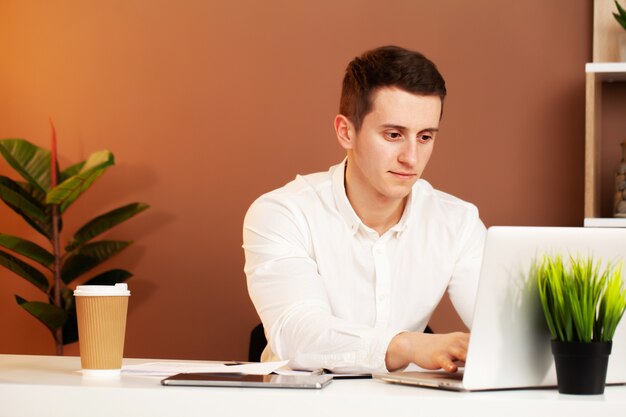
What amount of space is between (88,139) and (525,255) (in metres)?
2.55

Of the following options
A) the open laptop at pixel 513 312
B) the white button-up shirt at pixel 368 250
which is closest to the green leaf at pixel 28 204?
the white button-up shirt at pixel 368 250

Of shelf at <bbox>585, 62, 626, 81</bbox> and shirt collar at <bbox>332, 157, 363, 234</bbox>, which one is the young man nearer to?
shirt collar at <bbox>332, 157, 363, 234</bbox>

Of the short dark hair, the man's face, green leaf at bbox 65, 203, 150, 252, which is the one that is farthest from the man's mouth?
green leaf at bbox 65, 203, 150, 252

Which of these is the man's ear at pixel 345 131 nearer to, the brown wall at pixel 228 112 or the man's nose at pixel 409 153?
the man's nose at pixel 409 153

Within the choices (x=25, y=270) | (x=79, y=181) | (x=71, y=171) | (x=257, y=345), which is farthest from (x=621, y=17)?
(x=25, y=270)

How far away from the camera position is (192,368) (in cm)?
153

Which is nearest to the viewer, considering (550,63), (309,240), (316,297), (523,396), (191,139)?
(523,396)

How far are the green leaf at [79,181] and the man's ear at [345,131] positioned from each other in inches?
44.5

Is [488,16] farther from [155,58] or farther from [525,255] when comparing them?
[525,255]

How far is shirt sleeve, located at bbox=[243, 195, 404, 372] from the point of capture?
1630 millimetres

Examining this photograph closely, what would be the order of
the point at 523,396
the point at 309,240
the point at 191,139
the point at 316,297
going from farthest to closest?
the point at 191,139 < the point at 309,240 < the point at 316,297 < the point at 523,396

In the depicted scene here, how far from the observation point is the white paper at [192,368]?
144 cm

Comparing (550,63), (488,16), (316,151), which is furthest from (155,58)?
(550,63)

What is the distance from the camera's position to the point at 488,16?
3172mm
